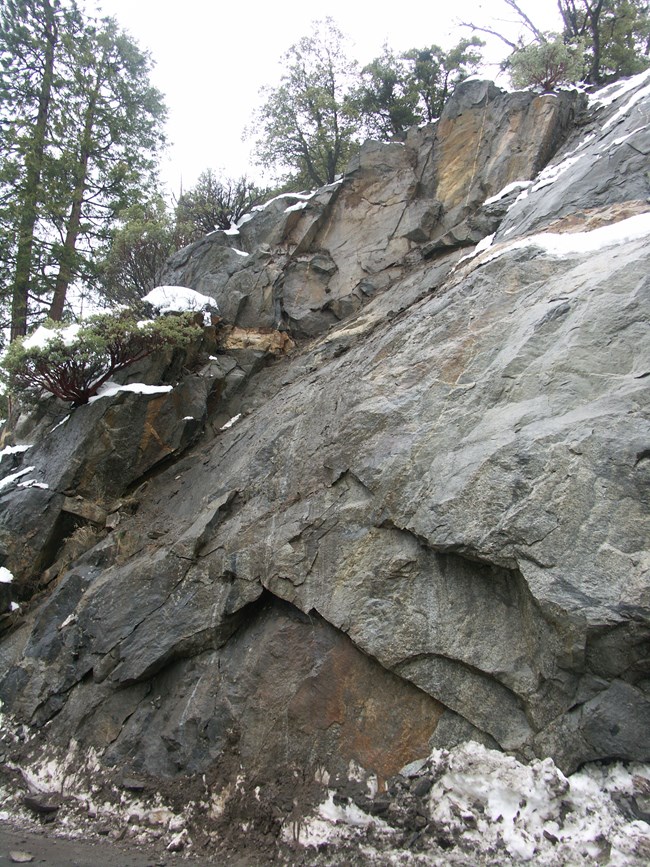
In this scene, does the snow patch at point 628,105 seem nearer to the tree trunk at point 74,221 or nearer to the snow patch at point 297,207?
the snow patch at point 297,207

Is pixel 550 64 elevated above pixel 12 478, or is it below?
above

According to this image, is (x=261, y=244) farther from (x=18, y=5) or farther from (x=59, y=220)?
(x=18, y=5)

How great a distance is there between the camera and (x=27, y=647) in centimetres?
761

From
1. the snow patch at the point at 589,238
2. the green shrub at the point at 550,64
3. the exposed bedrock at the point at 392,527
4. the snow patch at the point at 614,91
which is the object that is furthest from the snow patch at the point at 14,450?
the snow patch at the point at 614,91

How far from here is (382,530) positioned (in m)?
5.88

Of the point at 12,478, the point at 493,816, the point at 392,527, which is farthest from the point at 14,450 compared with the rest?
the point at 493,816

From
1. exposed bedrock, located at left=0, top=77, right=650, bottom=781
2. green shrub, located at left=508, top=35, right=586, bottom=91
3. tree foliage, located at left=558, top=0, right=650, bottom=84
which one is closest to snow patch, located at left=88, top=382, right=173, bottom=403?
exposed bedrock, located at left=0, top=77, right=650, bottom=781

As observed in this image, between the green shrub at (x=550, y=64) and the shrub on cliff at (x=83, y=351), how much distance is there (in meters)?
9.49

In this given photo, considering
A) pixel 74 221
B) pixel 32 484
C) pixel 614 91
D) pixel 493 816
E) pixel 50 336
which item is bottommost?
pixel 493 816

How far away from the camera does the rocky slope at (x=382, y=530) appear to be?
457 centimetres

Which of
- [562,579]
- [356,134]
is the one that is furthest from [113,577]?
[356,134]

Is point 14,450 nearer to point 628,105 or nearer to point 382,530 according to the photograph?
point 382,530

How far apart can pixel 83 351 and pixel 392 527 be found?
20.0ft

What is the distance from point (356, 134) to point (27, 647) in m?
16.5
